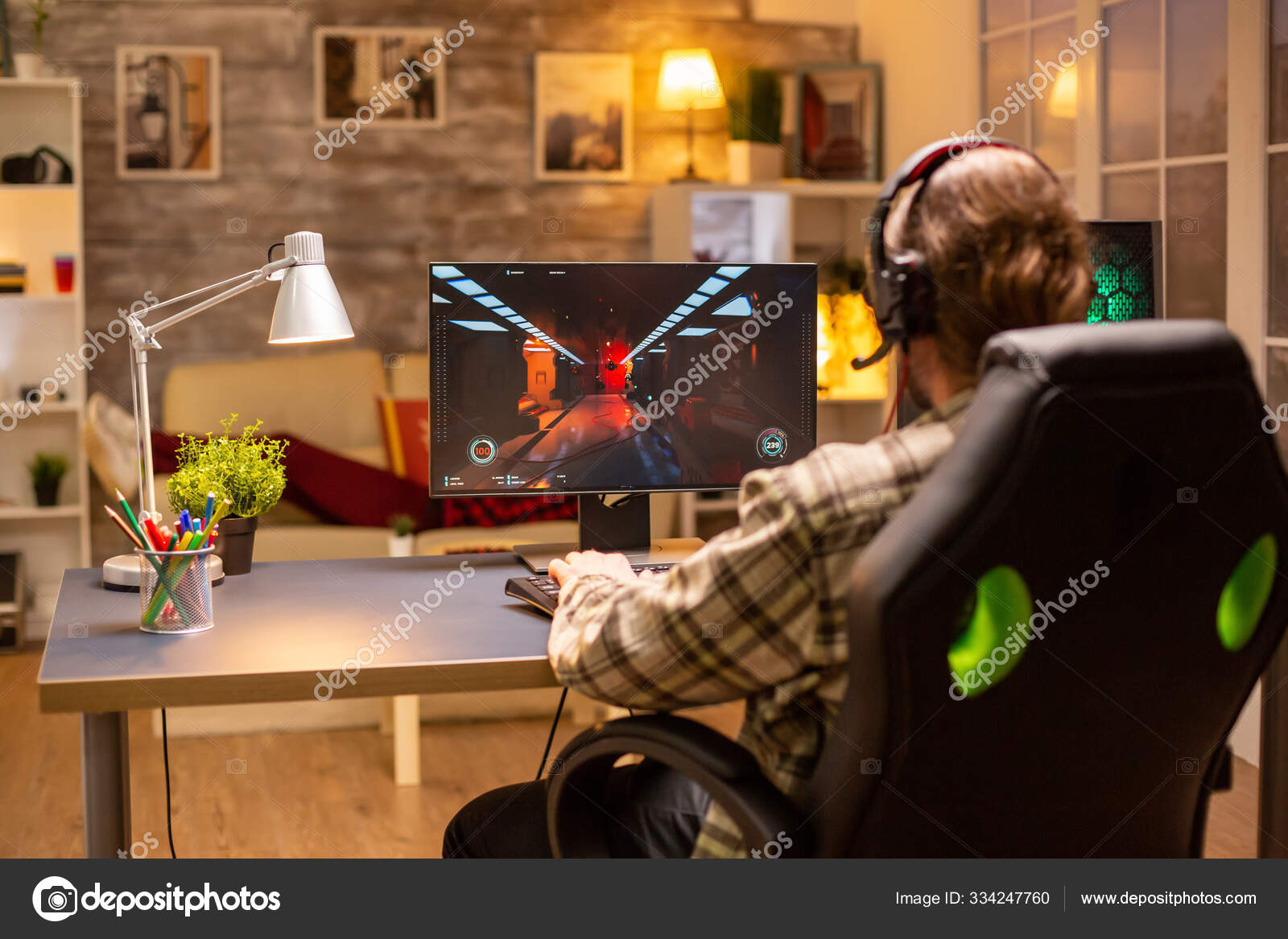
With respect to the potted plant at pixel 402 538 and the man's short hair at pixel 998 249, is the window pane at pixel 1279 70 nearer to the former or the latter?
the man's short hair at pixel 998 249

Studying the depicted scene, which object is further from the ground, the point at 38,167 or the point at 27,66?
the point at 27,66

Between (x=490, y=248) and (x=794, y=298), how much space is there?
312cm

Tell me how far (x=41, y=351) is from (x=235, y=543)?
3.08 metres

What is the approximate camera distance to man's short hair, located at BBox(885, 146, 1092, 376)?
108 cm

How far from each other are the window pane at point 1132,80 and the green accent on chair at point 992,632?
9.21 feet

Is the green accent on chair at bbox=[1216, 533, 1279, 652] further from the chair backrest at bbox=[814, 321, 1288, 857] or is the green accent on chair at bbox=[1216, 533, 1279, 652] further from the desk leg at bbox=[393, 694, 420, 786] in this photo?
the desk leg at bbox=[393, 694, 420, 786]

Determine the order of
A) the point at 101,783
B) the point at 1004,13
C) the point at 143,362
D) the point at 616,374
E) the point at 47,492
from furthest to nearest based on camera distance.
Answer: the point at 47,492, the point at 1004,13, the point at 616,374, the point at 143,362, the point at 101,783

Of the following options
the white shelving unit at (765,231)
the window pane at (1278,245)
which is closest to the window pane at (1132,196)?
the window pane at (1278,245)

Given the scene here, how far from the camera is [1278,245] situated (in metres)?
2.98

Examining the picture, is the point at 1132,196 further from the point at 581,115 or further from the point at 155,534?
the point at 155,534

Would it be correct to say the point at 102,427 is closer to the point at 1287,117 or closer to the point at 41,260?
the point at 41,260

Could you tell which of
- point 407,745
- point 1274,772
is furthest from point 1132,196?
point 407,745

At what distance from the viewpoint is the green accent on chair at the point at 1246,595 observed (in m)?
1.04

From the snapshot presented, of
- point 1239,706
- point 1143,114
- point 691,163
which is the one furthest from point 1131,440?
point 691,163
